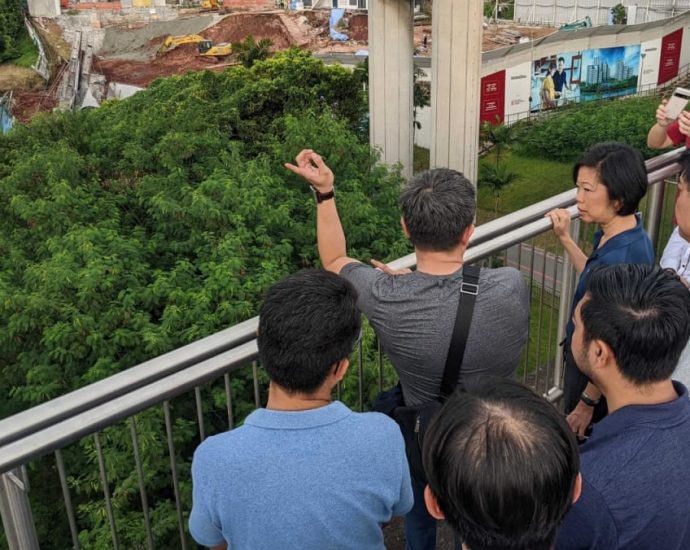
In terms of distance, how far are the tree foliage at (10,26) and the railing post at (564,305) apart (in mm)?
56230

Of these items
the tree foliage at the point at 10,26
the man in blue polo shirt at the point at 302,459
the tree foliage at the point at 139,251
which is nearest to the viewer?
the man in blue polo shirt at the point at 302,459

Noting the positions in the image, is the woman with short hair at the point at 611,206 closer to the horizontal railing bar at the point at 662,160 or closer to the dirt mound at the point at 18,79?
the horizontal railing bar at the point at 662,160

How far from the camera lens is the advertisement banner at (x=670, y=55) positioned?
34.9 metres

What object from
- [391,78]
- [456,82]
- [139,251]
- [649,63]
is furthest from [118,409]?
[649,63]

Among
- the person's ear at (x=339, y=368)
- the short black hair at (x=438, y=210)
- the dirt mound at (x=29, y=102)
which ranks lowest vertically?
the dirt mound at (x=29, y=102)

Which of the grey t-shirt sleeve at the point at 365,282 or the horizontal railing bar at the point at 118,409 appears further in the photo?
the grey t-shirt sleeve at the point at 365,282

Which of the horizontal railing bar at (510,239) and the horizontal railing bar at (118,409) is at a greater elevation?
the horizontal railing bar at (510,239)

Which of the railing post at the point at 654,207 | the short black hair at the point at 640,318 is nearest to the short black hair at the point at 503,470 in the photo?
the short black hair at the point at 640,318

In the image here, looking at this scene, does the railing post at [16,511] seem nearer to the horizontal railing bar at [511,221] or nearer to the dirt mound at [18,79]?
the horizontal railing bar at [511,221]

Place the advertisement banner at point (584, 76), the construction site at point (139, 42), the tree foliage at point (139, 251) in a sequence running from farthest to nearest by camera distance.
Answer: the construction site at point (139, 42) → the advertisement banner at point (584, 76) → the tree foliage at point (139, 251)

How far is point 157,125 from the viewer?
13.7 m

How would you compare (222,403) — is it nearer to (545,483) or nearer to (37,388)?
(37,388)

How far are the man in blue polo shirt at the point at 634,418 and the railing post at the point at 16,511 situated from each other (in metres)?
1.33

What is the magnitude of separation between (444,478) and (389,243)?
31.9ft
